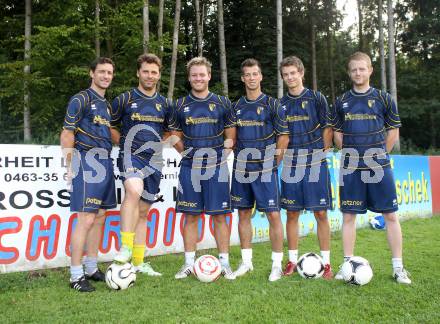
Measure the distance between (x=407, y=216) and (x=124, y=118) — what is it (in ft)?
24.3

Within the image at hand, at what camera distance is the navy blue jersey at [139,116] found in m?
4.70

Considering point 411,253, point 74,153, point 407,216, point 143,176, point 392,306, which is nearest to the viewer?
point 392,306

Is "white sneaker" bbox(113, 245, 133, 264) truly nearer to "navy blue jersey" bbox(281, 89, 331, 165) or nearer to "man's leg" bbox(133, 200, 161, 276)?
"man's leg" bbox(133, 200, 161, 276)

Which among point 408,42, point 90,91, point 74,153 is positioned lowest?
point 74,153

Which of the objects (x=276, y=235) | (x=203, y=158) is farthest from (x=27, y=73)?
(x=276, y=235)

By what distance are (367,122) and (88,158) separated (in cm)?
300

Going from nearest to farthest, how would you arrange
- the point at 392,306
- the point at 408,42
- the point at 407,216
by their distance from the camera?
the point at 392,306 < the point at 407,216 < the point at 408,42

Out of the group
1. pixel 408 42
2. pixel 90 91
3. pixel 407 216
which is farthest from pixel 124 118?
pixel 408 42

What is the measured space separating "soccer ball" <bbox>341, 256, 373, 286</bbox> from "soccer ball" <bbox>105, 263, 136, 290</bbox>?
217 centimetres

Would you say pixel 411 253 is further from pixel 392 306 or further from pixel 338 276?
pixel 392 306

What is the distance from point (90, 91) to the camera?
457 centimetres

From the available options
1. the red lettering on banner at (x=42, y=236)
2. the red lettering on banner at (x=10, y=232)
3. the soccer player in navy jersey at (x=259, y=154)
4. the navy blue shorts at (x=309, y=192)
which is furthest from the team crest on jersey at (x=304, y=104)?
the red lettering on banner at (x=10, y=232)

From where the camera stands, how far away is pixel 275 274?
15.3 ft

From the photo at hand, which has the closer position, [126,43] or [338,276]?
[338,276]
